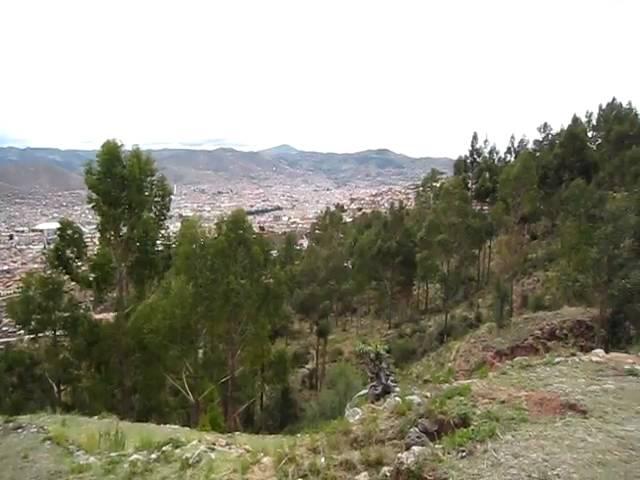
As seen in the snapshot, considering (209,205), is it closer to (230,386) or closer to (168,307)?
(230,386)

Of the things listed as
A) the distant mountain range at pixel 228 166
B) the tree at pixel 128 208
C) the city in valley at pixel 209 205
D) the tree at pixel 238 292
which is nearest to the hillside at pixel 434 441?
the tree at pixel 238 292

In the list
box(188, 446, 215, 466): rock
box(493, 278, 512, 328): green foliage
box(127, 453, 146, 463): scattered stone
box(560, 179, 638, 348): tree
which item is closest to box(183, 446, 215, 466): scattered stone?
box(188, 446, 215, 466): rock

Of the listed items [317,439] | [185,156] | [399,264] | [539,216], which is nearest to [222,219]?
[317,439]

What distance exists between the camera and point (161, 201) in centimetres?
1116

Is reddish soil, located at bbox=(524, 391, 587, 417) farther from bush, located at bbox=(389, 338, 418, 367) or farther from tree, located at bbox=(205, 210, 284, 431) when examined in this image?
bush, located at bbox=(389, 338, 418, 367)

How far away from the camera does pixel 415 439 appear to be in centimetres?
486

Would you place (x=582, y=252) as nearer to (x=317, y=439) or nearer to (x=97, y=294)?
(x=317, y=439)

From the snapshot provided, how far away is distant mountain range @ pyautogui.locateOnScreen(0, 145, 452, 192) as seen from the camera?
360 feet

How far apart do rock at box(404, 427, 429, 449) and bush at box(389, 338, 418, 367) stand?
12.8m

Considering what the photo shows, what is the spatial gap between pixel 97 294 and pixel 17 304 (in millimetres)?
1398

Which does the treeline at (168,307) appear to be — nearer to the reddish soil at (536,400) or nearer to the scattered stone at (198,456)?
the scattered stone at (198,456)

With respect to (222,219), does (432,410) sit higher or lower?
lower

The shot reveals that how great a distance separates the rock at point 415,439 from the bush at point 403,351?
1279 cm

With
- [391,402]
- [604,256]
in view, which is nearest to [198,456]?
[391,402]
